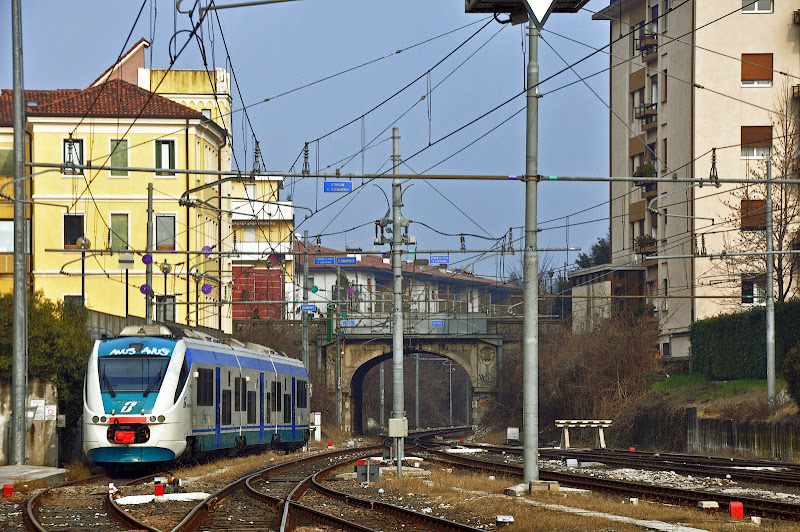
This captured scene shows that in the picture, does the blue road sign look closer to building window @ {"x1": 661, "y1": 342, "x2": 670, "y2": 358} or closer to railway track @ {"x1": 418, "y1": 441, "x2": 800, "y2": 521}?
railway track @ {"x1": 418, "y1": 441, "x2": 800, "y2": 521}

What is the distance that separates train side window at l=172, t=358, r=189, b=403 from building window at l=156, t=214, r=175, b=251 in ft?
122

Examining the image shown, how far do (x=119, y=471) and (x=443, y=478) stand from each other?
7773 mm

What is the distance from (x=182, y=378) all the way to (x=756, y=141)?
138ft

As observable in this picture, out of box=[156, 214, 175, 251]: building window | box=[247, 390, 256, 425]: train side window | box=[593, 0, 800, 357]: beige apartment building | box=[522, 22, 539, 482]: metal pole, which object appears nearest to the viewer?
box=[522, 22, 539, 482]: metal pole

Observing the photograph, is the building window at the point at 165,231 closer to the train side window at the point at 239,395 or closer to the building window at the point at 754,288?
the building window at the point at 754,288

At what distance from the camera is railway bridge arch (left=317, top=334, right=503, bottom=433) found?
81.8 metres

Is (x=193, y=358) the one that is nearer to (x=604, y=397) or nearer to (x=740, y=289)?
(x=604, y=397)

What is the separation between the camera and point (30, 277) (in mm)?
63219

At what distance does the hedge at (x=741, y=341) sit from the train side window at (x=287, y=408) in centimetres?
1699

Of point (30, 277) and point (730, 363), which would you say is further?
point (30, 277)

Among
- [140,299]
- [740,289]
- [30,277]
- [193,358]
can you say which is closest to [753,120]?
[740,289]

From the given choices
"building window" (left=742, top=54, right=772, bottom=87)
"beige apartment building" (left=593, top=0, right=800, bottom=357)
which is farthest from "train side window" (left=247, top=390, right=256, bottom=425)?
"building window" (left=742, top=54, right=772, bottom=87)

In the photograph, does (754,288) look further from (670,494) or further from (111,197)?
(670,494)

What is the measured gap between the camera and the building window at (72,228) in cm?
6378
